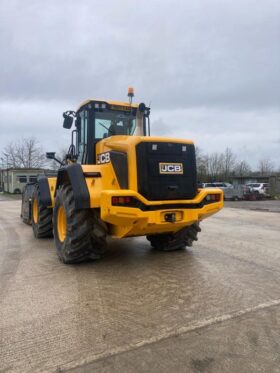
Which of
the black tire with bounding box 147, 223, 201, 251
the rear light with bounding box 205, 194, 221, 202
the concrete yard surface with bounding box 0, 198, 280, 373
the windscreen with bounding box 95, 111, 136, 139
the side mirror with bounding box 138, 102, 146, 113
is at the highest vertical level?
the side mirror with bounding box 138, 102, 146, 113

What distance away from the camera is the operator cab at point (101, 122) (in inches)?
266

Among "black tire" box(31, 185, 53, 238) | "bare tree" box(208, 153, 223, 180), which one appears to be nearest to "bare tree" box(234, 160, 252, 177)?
"bare tree" box(208, 153, 223, 180)

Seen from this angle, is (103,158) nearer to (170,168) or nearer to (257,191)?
(170,168)

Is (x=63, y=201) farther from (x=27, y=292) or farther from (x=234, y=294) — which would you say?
(x=234, y=294)

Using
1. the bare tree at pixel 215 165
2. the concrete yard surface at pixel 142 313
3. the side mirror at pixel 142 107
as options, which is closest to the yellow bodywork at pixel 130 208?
the concrete yard surface at pixel 142 313

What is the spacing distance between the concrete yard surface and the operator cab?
82.1 inches

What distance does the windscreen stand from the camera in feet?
22.3

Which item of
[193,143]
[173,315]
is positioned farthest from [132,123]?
[173,315]

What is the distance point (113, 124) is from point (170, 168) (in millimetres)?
1799

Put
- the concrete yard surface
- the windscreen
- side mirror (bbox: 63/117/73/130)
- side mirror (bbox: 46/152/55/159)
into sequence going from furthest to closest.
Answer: side mirror (bbox: 46/152/55/159)
side mirror (bbox: 63/117/73/130)
the windscreen
the concrete yard surface

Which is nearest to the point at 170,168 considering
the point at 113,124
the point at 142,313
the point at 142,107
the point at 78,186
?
the point at 78,186

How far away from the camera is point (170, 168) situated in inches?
225

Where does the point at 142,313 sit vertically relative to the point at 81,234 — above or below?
below

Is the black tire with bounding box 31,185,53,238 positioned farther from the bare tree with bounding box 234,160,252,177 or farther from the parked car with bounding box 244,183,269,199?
the bare tree with bounding box 234,160,252,177
